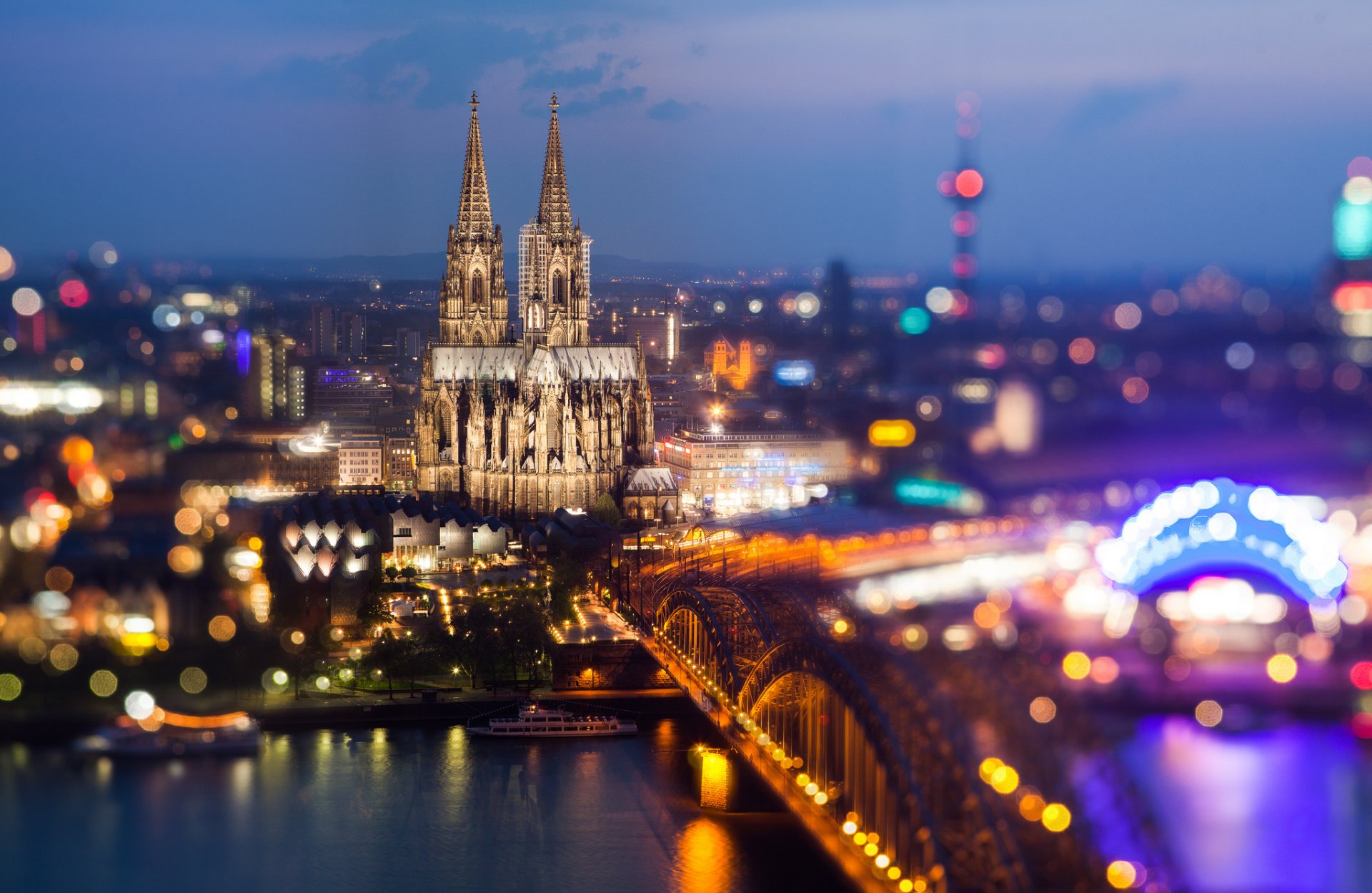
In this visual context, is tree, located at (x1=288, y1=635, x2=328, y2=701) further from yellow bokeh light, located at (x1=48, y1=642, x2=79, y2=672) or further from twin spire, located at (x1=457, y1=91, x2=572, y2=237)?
twin spire, located at (x1=457, y1=91, x2=572, y2=237)

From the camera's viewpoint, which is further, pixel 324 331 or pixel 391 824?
pixel 324 331

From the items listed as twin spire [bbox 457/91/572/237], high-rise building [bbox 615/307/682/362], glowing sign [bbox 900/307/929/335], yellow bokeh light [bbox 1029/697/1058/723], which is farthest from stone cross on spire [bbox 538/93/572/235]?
yellow bokeh light [bbox 1029/697/1058/723]

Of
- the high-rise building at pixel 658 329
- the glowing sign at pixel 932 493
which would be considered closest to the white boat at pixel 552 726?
the glowing sign at pixel 932 493

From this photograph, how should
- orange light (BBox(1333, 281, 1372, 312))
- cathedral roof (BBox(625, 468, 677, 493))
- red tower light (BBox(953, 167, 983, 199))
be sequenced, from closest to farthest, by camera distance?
orange light (BBox(1333, 281, 1372, 312)) < red tower light (BBox(953, 167, 983, 199)) < cathedral roof (BBox(625, 468, 677, 493))

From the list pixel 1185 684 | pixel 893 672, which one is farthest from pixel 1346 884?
pixel 1185 684

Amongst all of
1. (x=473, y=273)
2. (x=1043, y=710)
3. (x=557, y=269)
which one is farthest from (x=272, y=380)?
(x=1043, y=710)

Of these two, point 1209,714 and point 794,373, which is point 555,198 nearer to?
point 794,373

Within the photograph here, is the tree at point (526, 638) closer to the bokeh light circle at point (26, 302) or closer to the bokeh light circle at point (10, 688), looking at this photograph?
the bokeh light circle at point (10, 688)
